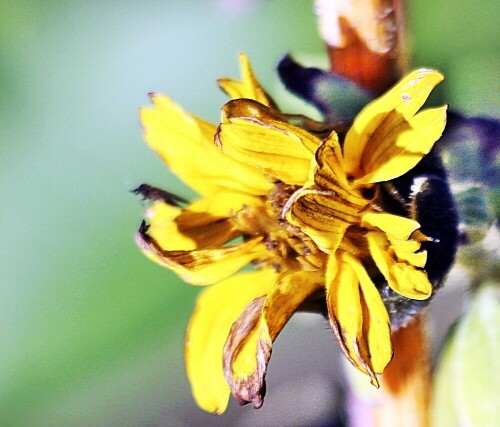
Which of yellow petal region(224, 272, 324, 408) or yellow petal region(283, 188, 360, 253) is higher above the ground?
yellow petal region(283, 188, 360, 253)

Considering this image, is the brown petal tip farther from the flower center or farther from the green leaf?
the green leaf

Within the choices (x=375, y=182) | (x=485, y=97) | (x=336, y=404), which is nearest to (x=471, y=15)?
(x=485, y=97)

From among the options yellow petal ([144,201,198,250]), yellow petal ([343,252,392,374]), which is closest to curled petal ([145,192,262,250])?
yellow petal ([144,201,198,250])

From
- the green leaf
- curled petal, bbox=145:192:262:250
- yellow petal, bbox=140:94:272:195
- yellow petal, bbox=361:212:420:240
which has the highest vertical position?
yellow petal, bbox=140:94:272:195

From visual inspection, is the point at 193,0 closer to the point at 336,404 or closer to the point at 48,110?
the point at 48,110

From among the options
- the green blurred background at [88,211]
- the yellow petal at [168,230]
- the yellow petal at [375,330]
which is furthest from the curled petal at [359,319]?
the green blurred background at [88,211]

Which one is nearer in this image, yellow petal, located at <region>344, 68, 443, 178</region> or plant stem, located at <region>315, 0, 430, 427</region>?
yellow petal, located at <region>344, 68, 443, 178</region>
